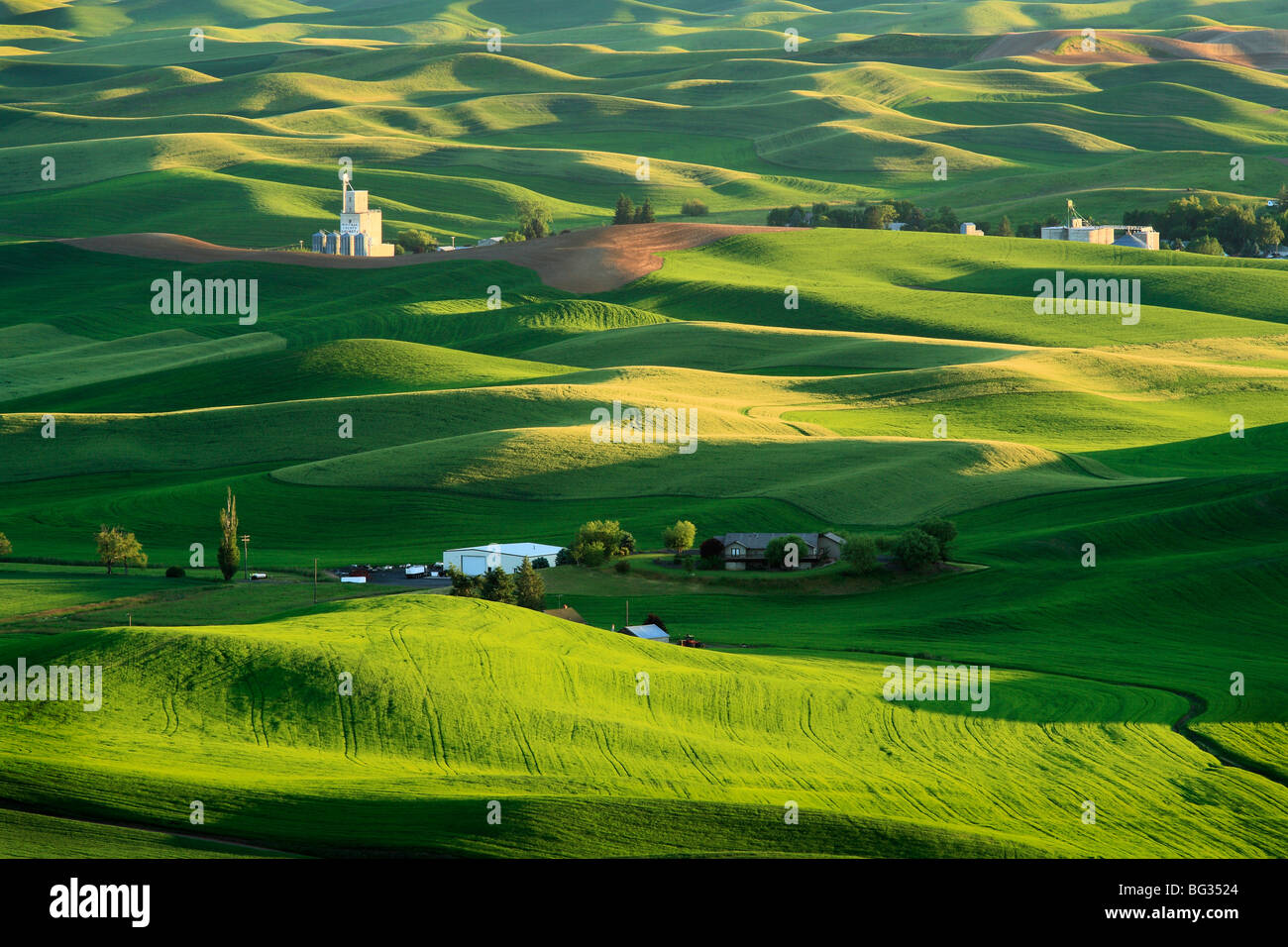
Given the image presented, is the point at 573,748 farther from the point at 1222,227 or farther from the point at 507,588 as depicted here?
the point at 1222,227

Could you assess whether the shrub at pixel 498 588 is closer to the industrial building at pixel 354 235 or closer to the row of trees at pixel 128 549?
the row of trees at pixel 128 549

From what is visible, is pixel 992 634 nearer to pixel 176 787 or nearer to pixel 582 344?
pixel 176 787

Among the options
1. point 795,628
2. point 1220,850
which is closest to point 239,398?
point 795,628

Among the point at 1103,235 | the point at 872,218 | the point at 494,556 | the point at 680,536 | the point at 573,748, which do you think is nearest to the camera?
the point at 573,748

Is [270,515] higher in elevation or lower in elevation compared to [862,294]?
lower

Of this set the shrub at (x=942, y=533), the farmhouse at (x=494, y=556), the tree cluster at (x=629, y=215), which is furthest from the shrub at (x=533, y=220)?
the shrub at (x=942, y=533)

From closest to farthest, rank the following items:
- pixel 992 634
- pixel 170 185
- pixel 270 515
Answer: pixel 992 634 → pixel 270 515 → pixel 170 185

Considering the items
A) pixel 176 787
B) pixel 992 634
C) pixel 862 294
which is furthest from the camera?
pixel 862 294
